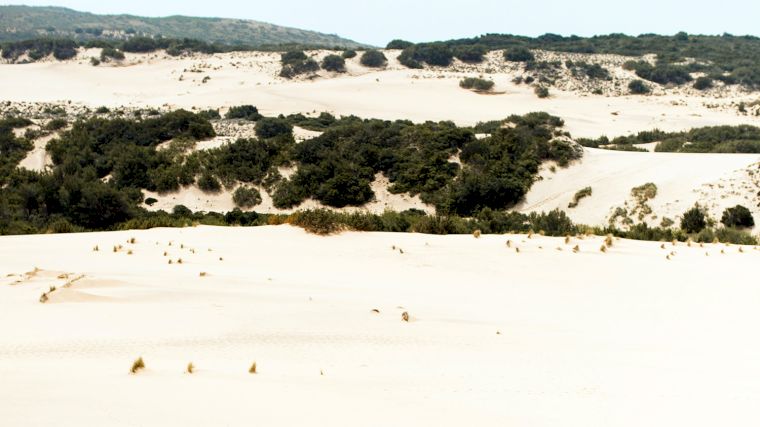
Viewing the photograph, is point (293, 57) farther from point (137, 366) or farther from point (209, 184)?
point (137, 366)

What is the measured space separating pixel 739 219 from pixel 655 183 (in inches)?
158

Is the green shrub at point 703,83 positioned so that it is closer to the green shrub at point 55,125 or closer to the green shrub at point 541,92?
the green shrub at point 541,92

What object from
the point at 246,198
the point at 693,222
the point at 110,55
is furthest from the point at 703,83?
the point at 110,55

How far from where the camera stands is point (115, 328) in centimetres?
643

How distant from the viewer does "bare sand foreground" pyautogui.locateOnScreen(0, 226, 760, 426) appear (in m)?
4.82

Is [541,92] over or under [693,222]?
over

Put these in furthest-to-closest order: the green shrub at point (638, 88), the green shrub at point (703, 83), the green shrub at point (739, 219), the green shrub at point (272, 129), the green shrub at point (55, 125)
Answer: the green shrub at point (703, 83) → the green shrub at point (638, 88) → the green shrub at point (272, 129) → the green shrub at point (55, 125) → the green shrub at point (739, 219)

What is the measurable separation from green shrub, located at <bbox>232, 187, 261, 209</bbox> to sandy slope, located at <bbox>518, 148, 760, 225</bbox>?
9436 mm

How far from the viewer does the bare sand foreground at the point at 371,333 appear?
15.8 feet

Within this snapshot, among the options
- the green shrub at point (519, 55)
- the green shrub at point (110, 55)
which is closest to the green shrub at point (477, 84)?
the green shrub at point (519, 55)

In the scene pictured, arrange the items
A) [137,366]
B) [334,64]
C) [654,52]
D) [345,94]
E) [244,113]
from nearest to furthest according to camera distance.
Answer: [137,366]
[244,113]
[345,94]
[334,64]
[654,52]

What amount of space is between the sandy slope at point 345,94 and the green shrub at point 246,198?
18.7m

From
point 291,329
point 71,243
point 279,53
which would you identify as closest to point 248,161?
point 71,243

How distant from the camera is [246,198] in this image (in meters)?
23.6
